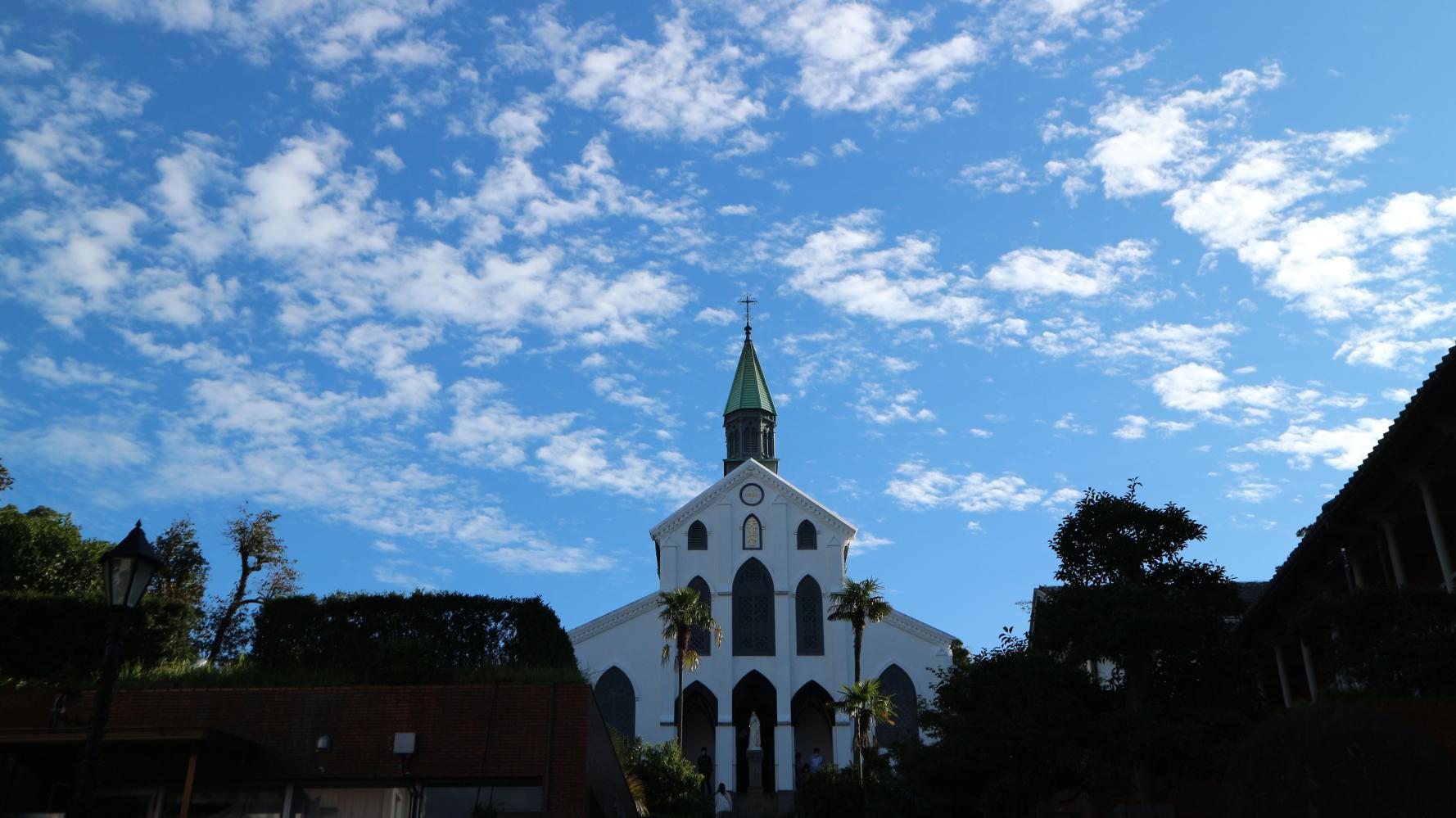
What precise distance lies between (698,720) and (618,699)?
3974 millimetres

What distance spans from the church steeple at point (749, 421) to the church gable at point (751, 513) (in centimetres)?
521

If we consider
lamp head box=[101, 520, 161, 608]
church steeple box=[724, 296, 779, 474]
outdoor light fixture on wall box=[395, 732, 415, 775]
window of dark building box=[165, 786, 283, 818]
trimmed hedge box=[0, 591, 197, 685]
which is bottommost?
window of dark building box=[165, 786, 283, 818]

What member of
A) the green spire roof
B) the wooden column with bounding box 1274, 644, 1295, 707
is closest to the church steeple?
the green spire roof

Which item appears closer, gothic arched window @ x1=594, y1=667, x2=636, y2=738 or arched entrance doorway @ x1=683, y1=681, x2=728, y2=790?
gothic arched window @ x1=594, y1=667, x2=636, y2=738

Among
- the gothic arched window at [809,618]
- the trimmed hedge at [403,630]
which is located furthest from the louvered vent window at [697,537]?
the trimmed hedge at [403,630]

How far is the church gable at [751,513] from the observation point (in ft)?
176

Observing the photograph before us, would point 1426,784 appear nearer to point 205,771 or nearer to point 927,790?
point 927,790

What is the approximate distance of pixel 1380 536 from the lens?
57.7 ft

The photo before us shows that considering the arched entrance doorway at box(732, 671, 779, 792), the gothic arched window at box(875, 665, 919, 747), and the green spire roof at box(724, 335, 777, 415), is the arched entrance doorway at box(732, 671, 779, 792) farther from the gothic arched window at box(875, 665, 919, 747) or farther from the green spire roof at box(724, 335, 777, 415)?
the green spire roof at box(724, 335, 777, 415)

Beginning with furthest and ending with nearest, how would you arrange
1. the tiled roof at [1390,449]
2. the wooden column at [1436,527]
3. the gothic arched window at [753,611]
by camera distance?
the gothic arched window at [753,611]
the wooden column at [1436,527]
the tiled roof at [1390,449]

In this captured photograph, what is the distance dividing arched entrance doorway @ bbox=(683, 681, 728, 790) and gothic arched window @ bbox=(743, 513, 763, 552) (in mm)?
6553

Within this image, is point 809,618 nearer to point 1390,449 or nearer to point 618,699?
point 618,699

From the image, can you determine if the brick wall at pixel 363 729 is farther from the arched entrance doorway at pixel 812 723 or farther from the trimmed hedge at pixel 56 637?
the arched entrance doorway at pixel 812 723

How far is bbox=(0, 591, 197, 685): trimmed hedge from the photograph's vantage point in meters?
Result: 18.6
